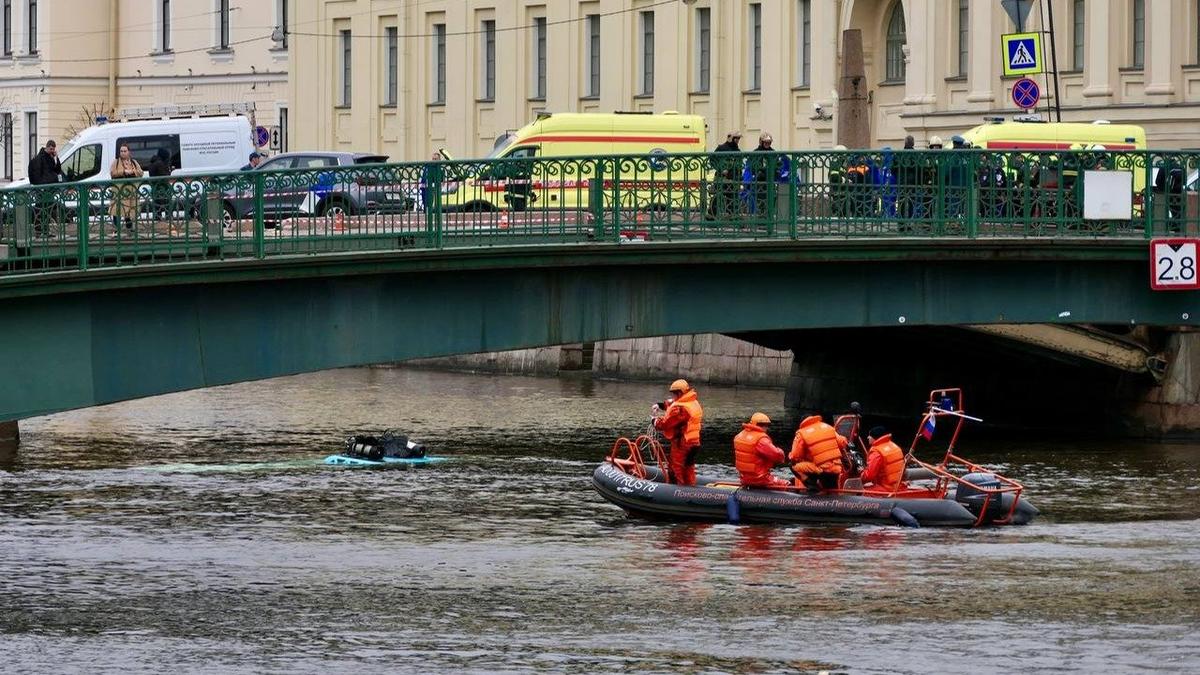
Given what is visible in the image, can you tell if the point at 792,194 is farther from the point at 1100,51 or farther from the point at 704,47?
the point at 704,47

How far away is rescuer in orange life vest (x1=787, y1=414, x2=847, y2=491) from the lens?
3353cm

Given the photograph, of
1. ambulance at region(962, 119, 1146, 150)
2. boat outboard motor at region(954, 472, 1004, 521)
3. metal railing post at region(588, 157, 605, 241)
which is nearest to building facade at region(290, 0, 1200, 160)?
ambulance at region(962, 119, 1146, 150)

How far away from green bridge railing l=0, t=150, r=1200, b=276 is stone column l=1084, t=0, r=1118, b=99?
1243cm

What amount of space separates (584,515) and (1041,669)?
1164 centimetres

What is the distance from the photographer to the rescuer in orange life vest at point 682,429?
34.6m

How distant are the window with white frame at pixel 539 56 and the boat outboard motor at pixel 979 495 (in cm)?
3802

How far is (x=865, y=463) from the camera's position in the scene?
35.4 m

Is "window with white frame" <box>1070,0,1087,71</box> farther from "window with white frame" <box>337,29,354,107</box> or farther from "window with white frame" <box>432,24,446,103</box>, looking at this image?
"window with white frame" <box>337,29,354,107</box>

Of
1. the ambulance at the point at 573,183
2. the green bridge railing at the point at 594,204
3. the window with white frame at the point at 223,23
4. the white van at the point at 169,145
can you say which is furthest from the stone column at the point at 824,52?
the window with white frame at the point at 223,23

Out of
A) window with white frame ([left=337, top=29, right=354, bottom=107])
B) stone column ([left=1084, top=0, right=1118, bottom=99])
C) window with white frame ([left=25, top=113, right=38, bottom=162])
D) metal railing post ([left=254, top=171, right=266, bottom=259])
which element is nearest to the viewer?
metal railing post ([left=254, top=171, right=266, bottom=259])

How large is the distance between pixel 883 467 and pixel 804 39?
28.9 m

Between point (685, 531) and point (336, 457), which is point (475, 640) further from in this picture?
point (336, 457)

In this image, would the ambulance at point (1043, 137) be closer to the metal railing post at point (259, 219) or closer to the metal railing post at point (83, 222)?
the metal railing post at point (259, 219)

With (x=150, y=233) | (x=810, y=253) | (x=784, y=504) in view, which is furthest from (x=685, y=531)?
(x=150, y=233)
